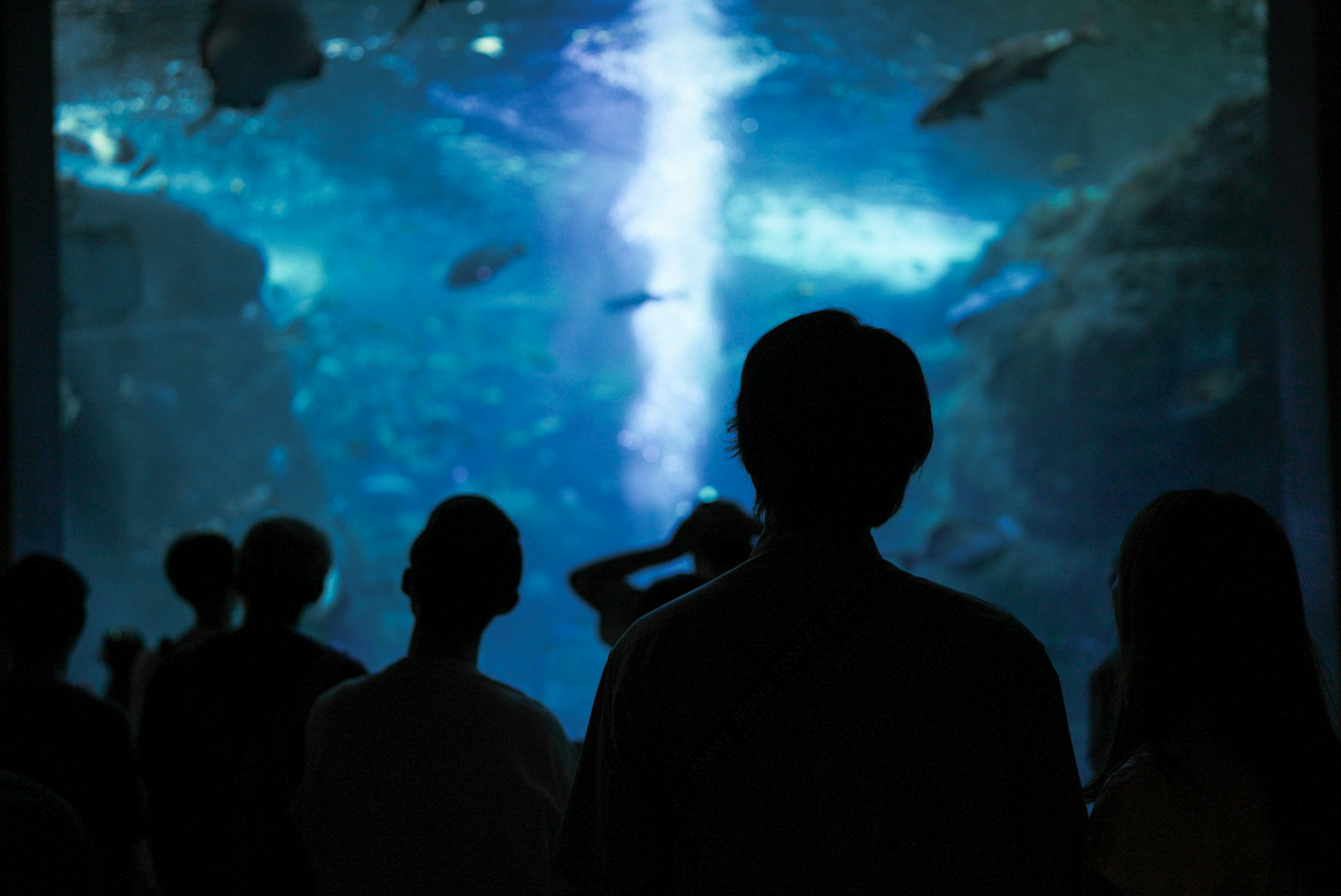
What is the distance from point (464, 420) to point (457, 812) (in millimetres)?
23903

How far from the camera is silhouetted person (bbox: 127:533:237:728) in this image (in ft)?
9.81

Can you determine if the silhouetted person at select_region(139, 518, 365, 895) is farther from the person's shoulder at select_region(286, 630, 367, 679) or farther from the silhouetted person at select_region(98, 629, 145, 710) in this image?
the silhouetted person at select_region(98, 629, 145, 710)

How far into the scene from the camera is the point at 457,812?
5.96 ft

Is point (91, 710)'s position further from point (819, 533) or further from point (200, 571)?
point (819, 533)

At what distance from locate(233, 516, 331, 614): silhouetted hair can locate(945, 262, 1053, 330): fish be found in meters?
9.09

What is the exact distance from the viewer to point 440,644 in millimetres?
1955

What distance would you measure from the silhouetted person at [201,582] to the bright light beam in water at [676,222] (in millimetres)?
7037

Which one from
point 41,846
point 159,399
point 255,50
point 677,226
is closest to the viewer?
point 41,846

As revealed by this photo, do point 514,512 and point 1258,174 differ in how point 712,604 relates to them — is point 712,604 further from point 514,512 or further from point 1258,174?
point 514,512

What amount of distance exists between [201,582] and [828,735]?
263cm

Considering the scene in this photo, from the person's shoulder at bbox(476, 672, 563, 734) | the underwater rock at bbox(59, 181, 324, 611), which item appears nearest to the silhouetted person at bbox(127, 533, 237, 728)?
the person's shoulder at bbox(476, 672, 563, 734)

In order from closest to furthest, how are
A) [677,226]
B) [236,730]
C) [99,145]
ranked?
[236,730]
[99,145]
[677,226]

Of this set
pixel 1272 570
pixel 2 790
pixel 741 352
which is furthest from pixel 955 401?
pixel 2 790

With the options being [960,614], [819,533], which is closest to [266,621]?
[819,533]
